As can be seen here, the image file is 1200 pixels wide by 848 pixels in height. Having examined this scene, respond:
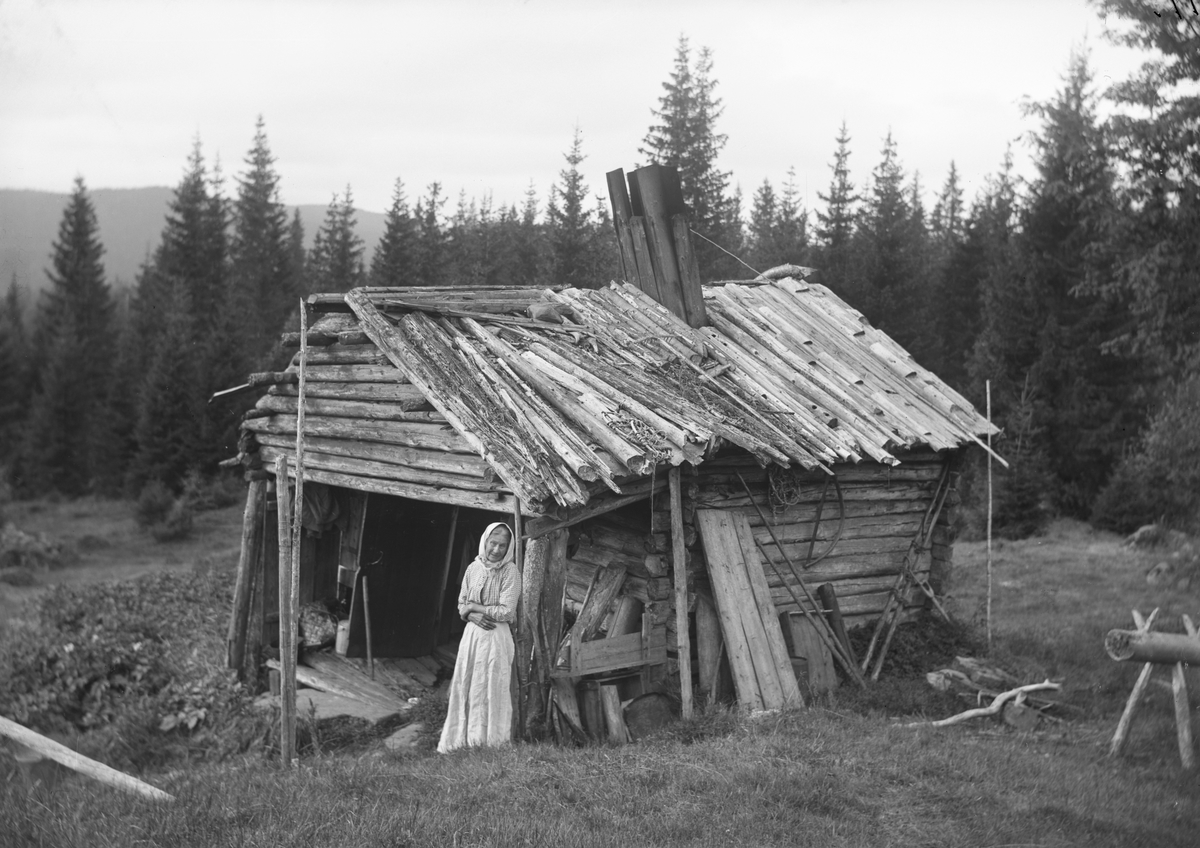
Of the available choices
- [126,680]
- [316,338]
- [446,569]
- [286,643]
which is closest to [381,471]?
[316,338]

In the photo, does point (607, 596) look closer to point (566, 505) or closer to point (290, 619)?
point (566, 505)

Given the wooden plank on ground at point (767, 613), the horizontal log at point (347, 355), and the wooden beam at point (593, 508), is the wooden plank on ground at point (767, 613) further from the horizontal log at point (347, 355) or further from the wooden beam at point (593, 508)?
the horizontal log at point (347, 355)

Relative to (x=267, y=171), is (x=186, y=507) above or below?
below

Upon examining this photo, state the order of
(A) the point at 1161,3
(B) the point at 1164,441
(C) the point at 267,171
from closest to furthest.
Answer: (A) the point at 1161,3 < (B) the point at 1164,441 < (C) the point at 267,171

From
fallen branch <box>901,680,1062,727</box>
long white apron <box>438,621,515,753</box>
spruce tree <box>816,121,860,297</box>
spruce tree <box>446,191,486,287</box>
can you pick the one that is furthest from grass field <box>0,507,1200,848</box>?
spruce tree <box>446,191,486,287</box>

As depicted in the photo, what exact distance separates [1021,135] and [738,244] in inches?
848

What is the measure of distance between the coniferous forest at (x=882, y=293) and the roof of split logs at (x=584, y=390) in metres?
6.28

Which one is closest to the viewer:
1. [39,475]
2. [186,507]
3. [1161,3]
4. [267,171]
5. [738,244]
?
[1161,3]

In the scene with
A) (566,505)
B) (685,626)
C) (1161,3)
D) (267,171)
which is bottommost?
(685,626)

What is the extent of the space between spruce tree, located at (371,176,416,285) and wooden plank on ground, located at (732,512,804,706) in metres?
25.1

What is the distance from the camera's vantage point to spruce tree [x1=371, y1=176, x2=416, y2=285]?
33562mm

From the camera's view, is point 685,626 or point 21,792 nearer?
point 21,792

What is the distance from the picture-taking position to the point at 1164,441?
1727cm

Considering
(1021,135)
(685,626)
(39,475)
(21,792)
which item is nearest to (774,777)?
(685,626)
